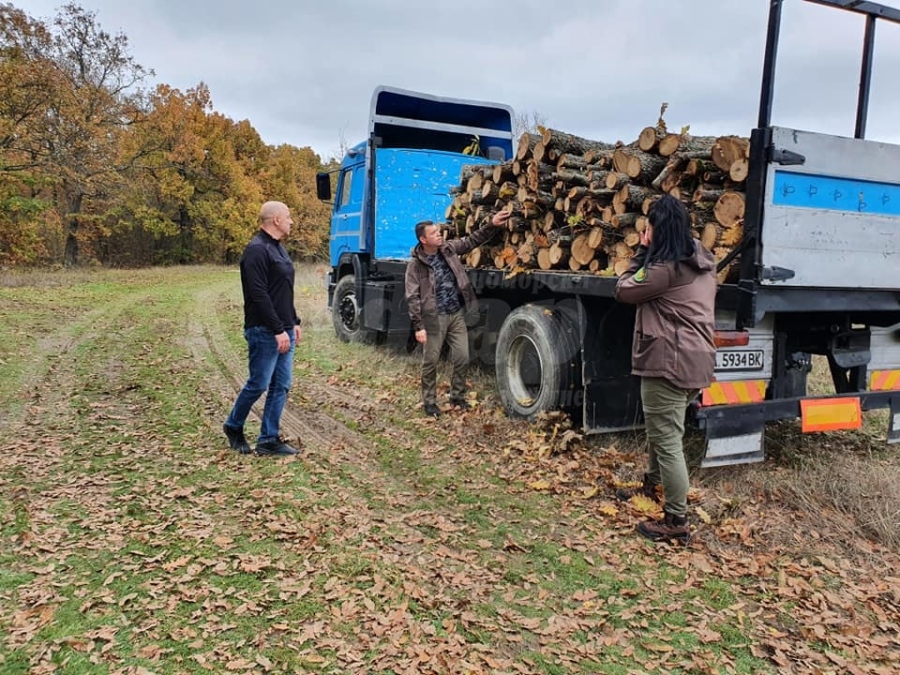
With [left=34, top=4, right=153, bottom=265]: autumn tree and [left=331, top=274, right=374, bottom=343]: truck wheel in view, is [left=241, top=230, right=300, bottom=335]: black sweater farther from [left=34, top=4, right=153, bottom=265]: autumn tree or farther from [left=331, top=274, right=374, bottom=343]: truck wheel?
[left=34, top=4, right=153, bottom=265]: autumn tree

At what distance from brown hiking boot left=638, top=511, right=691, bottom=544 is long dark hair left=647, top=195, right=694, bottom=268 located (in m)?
1.48

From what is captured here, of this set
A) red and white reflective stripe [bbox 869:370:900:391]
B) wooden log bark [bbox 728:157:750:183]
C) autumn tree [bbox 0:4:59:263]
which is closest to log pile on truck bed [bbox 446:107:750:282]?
wooden log bark [bbox 728:157:750:183]

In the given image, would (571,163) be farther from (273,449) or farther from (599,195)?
(273,449)

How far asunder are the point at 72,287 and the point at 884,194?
20.4 m

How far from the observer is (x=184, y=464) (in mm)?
4629

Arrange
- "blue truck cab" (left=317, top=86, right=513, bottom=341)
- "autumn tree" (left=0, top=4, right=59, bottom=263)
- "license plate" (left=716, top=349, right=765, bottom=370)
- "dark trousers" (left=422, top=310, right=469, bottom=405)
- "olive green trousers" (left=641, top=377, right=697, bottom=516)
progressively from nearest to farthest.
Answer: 1. "olive green trousers" (left=641, top=377, right=697, bottom=516)
2. "license plate" (left=716, top=349, right=765, bottom=370)
3. "dark trousers" (left=422, top=310, right=469, bottom=405)
4. "blue truck cab" (left=317, top=86, right=513, bottom=341)
5. "autumn tree" (left=0, top=4, right=59, bottom=263)

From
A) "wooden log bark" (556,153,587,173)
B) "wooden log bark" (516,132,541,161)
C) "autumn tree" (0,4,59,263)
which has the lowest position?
"wooden log bark" (556,153,587,173)

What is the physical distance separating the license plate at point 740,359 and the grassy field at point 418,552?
0.83 metres

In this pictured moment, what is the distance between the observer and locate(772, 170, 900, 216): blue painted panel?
12.2 ft

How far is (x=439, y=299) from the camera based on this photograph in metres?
6.15

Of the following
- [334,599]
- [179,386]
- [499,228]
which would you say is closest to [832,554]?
[334,599]

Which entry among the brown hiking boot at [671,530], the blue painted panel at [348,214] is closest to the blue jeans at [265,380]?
the brown hiking boot at [671,530]

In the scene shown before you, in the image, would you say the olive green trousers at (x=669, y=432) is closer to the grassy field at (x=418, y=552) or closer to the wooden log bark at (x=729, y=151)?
the grassy field at (x=418, y=552)

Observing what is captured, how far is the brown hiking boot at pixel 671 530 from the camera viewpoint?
3.60m
